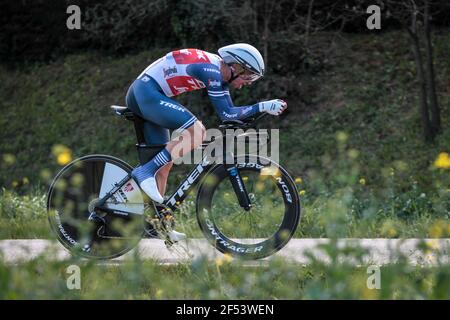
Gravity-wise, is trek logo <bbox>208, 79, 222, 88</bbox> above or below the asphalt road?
above

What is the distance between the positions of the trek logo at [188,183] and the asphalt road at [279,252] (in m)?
0.33

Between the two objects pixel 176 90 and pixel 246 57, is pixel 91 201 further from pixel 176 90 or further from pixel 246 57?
pixel 246 57

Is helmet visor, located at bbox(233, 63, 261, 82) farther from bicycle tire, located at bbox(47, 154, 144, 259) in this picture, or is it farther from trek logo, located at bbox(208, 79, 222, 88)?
bicycle tire, located at bbox(47, 154, 144, 259)

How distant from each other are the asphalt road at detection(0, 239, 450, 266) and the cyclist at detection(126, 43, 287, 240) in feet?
1.54

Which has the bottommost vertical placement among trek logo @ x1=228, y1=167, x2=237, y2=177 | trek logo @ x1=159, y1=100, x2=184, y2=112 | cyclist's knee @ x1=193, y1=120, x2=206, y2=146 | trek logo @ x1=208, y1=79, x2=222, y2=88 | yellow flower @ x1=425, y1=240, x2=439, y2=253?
yellow flower @ x1=425, y1=240, x2=439, y2=253

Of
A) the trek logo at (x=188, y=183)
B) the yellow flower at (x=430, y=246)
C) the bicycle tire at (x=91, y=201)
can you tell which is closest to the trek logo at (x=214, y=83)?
the trek logo at (x=188, y=183)

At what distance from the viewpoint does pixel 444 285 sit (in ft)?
12.1

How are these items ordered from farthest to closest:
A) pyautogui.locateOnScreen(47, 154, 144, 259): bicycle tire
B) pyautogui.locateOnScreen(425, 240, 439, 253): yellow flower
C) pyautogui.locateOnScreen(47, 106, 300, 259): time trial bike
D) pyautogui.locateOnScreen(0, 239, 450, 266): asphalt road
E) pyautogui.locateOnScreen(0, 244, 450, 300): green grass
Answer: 1. pyautogui.locateOnScreen(47, 154, 144, 259): bicycle tire
2. pyautogui.locateOnScreen(47, 106, 300, 259): time trial bike
3. pyautogui.locateOnScreen(0, 239, 450, 266): asphalt road
4. pyautogui.locateOnScreen(425, 240, 439, 253): yellow flower
5. pyautogui.locateOnScreen(0, 244, 450, 300): green grass

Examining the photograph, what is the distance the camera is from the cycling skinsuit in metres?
5.66

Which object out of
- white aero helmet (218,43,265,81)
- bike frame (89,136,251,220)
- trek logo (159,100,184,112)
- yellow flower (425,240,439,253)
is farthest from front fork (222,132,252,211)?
yellow flower (425,240,439,253)

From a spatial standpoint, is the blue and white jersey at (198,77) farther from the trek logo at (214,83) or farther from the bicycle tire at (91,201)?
the bicycle tire at (91,201)

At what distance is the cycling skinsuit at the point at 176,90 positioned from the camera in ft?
18.6
